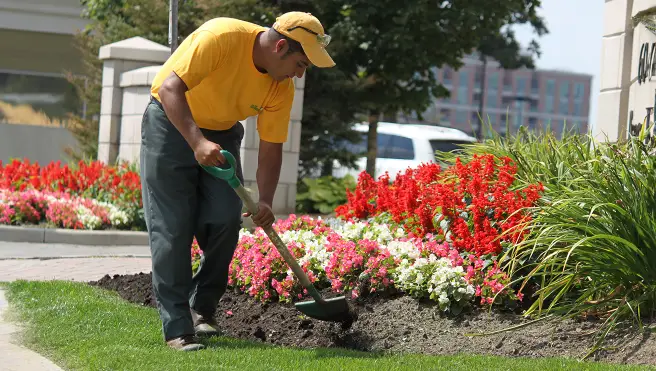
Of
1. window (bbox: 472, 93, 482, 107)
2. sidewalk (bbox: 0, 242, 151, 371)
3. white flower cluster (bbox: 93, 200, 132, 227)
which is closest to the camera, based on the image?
sidewalk (bbox: 0, 242, 151, 371)

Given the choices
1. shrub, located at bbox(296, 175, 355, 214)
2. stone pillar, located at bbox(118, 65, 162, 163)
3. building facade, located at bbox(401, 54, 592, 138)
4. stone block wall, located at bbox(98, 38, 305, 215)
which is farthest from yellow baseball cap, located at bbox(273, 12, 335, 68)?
building facade, located at bbox(401, 54, 592, 138)

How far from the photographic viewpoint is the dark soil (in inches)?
192

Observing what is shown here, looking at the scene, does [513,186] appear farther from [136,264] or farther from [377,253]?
[136,264]

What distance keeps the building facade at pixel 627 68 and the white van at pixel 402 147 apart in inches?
320

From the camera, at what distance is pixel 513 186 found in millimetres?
6086

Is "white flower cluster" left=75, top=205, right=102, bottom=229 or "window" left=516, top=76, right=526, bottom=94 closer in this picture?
"white flower cluster" left=75, top=205, right=102, bottom=229

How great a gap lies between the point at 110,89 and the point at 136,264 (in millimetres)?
6222

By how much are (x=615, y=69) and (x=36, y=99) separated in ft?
52.9

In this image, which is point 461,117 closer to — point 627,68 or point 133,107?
point 133,107

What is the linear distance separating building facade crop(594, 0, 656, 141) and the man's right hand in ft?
13.8

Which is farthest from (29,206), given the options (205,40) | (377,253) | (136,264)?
(205,40)

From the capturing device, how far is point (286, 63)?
15.3ft

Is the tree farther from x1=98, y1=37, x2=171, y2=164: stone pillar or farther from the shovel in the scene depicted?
the shovel

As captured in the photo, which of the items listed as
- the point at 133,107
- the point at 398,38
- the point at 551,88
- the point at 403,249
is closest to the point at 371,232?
the point at 403,249
